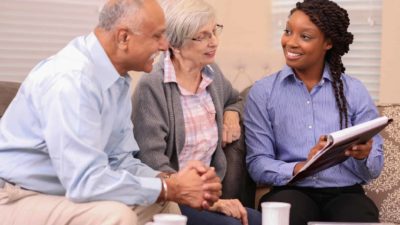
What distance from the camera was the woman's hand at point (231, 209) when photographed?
8.12 ft

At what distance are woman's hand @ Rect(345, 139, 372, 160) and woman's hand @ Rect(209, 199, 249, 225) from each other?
1.40 ft

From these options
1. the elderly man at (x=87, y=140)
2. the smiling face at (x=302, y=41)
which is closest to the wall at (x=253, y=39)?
the smiling face at (x=302, y=41)

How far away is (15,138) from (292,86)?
1169 millimetres

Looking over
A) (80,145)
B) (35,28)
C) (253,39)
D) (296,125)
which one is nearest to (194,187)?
(80,145)

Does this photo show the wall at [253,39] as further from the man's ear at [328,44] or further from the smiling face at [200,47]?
the smiling face at [200,47]

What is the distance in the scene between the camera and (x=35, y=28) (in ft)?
12.1

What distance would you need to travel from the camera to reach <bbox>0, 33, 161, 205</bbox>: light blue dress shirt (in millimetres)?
1971

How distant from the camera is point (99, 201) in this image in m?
1.99

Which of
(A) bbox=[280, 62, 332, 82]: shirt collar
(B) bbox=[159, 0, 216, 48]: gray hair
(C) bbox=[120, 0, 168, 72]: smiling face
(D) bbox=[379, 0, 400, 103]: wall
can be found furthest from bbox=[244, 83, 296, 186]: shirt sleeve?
(D) bbox=[379, 0, 400, 103]: wall

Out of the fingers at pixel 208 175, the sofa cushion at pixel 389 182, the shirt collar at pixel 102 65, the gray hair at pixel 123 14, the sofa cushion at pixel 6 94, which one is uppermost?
the gray hair at pixel 123 14

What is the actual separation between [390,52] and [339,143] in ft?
5.10

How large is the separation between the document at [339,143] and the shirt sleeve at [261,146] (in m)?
0.11

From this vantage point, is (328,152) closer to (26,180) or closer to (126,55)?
(126,55)

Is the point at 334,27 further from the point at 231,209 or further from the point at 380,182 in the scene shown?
the point at 231,209
